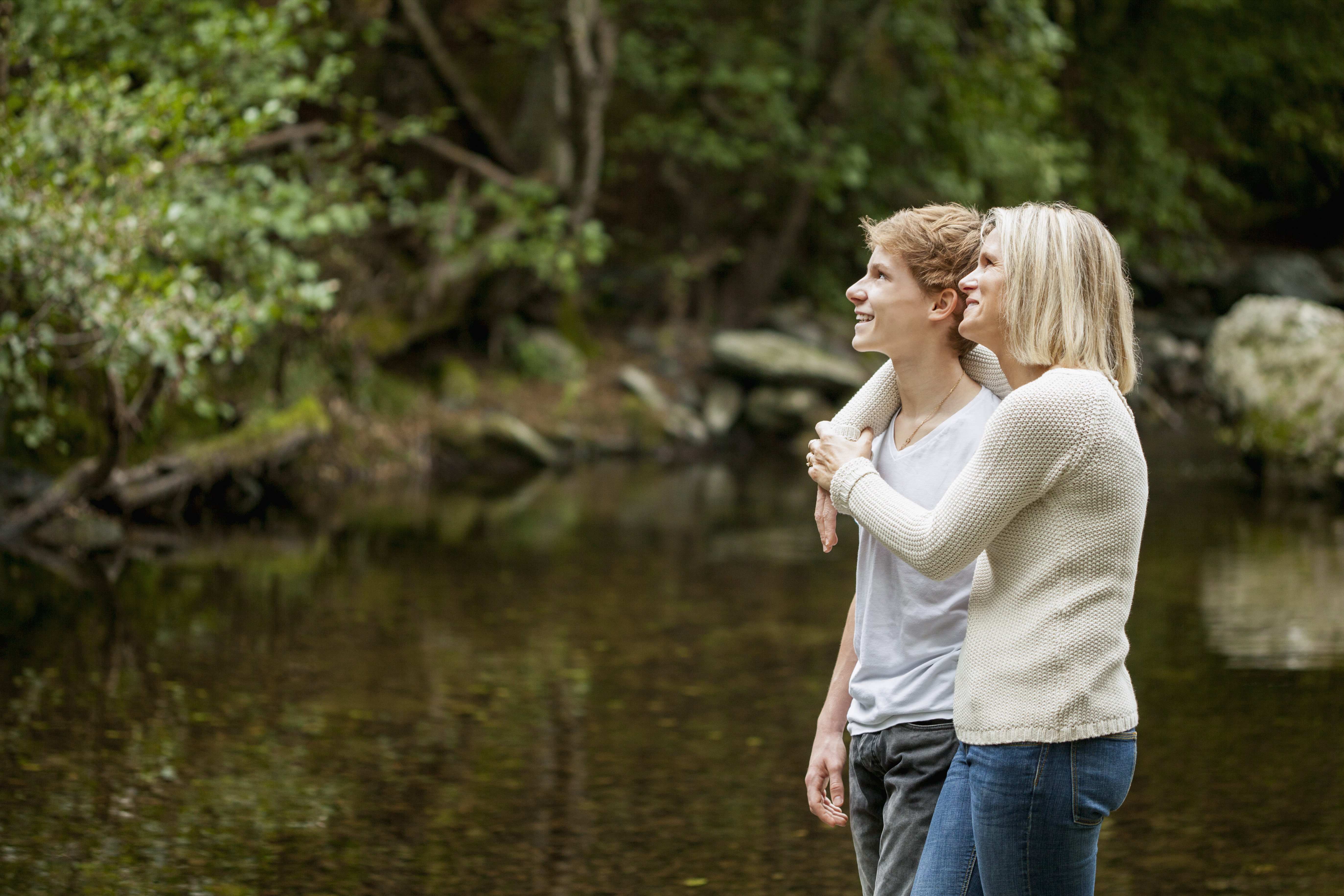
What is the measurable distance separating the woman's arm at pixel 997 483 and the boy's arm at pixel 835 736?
0.51 meters

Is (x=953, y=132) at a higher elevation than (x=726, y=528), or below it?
A: higher

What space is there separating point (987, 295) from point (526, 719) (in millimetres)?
4726

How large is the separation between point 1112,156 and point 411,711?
882 inches

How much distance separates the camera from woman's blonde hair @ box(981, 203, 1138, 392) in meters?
2.71

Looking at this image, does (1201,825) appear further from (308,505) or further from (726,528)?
(308,505)

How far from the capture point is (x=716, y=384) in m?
24.4

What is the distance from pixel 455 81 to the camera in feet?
65.2

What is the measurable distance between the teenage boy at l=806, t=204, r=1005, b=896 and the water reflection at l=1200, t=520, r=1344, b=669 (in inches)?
226

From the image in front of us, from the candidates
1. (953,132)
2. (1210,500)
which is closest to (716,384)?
(953,132)

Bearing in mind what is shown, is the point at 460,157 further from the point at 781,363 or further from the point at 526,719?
the point at 526,719

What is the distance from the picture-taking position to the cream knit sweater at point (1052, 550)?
265 centimetres

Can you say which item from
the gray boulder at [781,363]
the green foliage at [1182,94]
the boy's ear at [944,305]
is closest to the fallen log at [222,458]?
the gray boulder at [781,363]

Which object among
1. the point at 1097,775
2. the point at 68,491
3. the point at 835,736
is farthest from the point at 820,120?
the point at 1097,775

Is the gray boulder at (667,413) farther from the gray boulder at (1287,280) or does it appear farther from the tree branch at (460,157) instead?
the gray boulder at (1287,280)
